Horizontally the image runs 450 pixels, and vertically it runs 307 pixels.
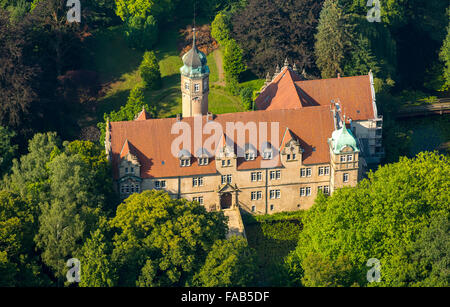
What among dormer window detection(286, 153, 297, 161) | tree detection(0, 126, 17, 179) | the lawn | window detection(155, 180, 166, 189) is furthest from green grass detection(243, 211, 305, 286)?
tree detection(0, 126, 17, 179)

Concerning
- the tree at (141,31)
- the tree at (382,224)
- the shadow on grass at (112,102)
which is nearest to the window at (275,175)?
the tree at (382,224)

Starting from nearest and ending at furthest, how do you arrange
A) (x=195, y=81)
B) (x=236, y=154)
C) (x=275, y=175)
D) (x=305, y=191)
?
(x=236, y=154) → (x=275, y=175) → (x=195, y=81) → (x=305, y=191)

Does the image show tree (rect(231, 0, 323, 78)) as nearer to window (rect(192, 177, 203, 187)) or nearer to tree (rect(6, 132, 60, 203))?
window (rect(192, 177, 203, 187))

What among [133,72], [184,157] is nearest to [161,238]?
[184,157]

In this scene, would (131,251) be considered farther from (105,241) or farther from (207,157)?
(207,157)

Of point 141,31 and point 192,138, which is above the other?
point 141,31

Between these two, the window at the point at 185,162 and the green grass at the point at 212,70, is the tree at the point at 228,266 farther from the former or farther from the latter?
the green grass at the point at 212,70

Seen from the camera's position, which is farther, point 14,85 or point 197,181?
point 14,85

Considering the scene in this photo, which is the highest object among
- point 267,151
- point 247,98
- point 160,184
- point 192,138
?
point 247,98

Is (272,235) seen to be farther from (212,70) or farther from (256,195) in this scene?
(212,70)
